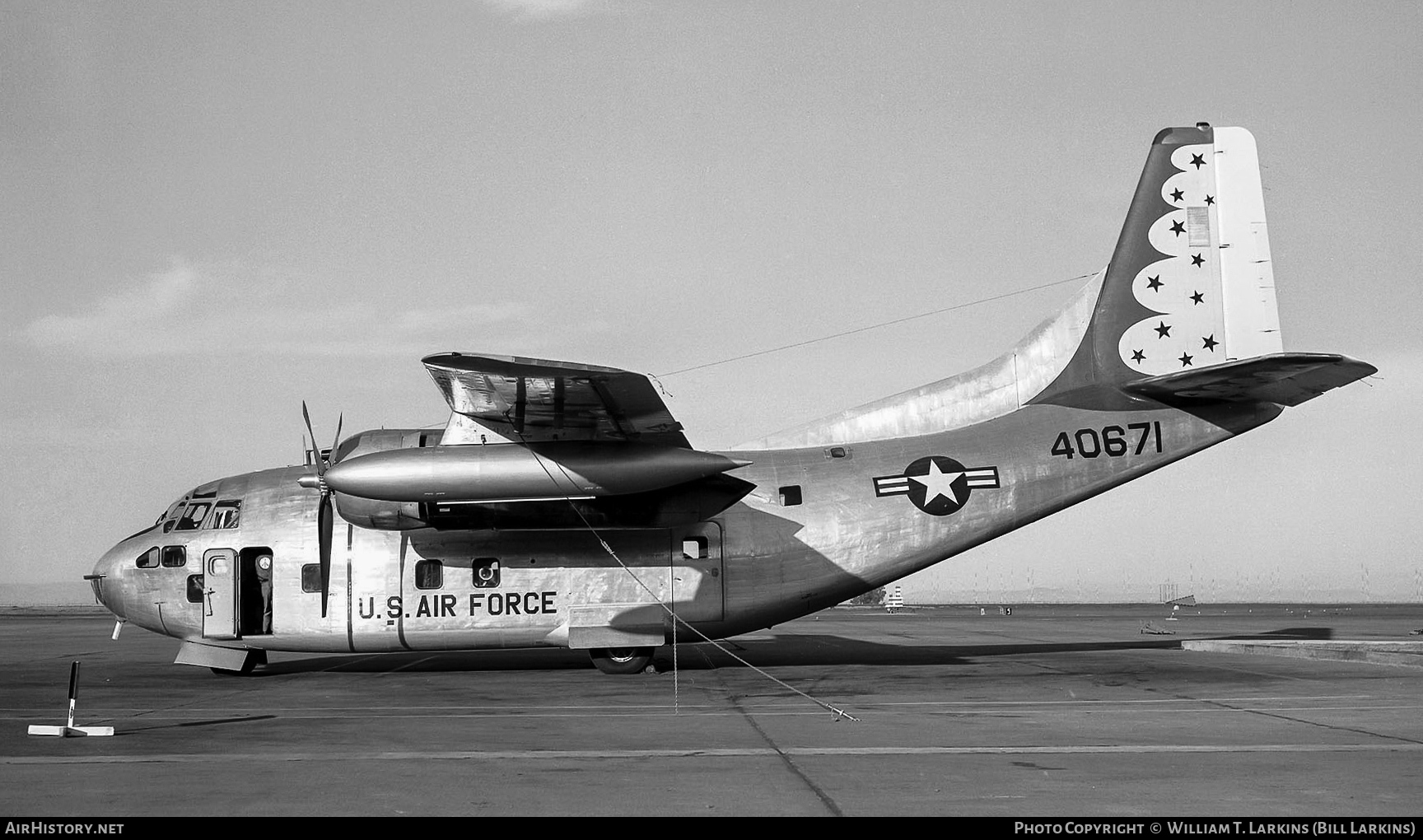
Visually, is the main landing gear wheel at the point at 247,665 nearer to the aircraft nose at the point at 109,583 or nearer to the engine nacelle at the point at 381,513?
the aircraft nose at the point at 109,583

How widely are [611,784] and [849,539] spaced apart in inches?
405

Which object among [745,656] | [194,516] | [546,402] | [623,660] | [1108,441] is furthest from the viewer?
[745,656]

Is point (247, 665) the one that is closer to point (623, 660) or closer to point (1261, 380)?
point (623, 660)

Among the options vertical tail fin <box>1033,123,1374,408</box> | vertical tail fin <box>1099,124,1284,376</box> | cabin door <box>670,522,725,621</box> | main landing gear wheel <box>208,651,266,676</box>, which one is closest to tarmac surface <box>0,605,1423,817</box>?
main landing gear wheel <box>208,651,266,676</box>

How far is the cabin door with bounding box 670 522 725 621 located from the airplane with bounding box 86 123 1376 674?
30 millimetres

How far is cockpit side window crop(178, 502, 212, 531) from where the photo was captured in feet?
60.8

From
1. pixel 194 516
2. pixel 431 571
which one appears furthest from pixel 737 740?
pixel 194 516

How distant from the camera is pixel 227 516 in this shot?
1838 cm

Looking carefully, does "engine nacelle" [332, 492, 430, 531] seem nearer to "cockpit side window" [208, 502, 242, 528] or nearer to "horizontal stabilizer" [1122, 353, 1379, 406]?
"cockpit side window" [208, 502, 242, 528]

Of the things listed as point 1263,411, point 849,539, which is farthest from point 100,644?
point 1263,411

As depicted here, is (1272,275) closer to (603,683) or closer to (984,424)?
(984,424)

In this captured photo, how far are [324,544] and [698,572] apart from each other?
5989 millimetres

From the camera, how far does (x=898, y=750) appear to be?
9.96 m

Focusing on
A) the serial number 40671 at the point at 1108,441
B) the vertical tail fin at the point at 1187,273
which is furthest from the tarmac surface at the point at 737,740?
the vertical tail fin at the point at 1187,273
